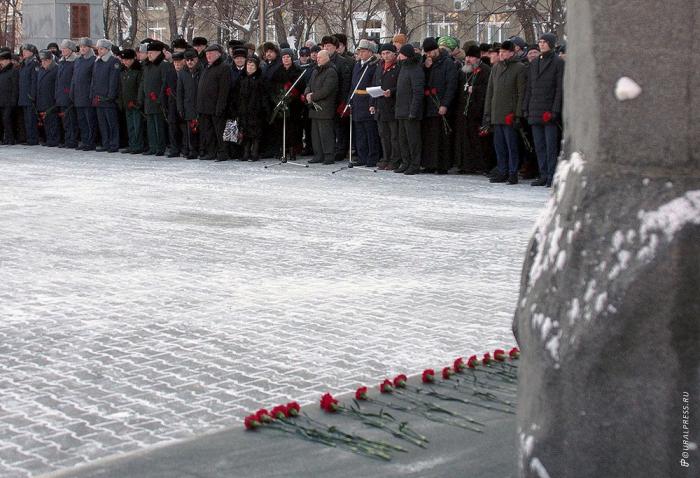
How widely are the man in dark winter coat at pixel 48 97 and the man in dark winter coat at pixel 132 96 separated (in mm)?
2467

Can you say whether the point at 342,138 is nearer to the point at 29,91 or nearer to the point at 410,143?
the point at 410,143

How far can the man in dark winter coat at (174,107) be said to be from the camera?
20.8 metres

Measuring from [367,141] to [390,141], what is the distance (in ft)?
2.63

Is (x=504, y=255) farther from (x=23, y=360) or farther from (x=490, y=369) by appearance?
(x=23, y=360)

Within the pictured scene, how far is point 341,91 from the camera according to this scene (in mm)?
19266

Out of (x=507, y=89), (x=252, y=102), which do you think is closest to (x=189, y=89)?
(x=252, y=102)

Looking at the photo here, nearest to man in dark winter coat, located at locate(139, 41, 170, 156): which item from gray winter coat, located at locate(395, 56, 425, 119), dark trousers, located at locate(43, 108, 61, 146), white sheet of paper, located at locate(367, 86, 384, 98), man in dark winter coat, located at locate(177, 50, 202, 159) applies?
man in dark winter coat, located at locate(177, 50, 202, 159)

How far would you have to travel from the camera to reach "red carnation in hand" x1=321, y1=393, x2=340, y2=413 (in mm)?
5309

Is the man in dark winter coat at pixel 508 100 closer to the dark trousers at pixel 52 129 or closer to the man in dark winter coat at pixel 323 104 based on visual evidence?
the man in dark winter coat at pixel 323 104

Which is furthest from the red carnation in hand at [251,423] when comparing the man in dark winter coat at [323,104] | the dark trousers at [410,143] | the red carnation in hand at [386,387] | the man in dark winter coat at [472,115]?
the man in dark winter coat at [323,104]

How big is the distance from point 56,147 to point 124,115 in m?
2.02

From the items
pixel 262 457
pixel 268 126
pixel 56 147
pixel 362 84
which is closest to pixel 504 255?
pixel 262 457

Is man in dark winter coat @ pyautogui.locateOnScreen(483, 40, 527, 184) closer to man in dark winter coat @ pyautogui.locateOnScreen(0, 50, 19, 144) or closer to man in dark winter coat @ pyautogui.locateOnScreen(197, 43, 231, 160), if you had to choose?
man in dark winter coat @ pyautogui.locateOnScreen(197, 43, 231, 160)

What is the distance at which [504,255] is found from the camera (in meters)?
10.1
